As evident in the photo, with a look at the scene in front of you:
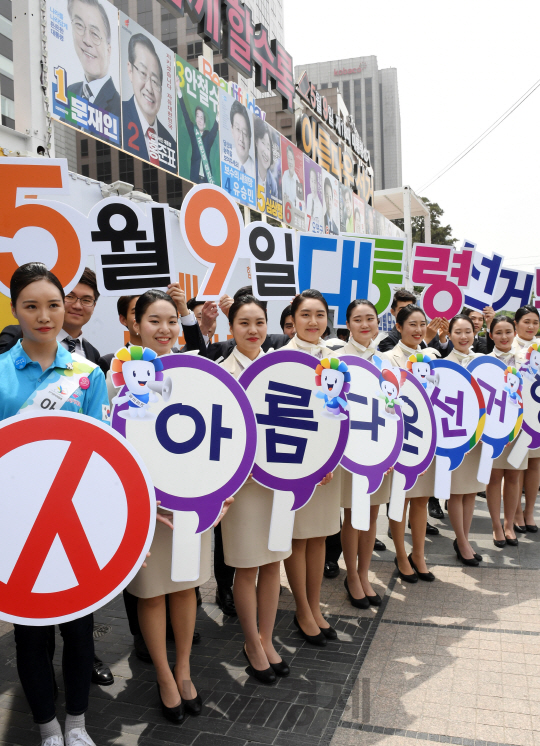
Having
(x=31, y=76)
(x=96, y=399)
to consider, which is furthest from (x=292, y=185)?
(x=96, y=399)

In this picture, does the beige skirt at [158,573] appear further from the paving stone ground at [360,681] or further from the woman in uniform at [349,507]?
the woman in uniform at [349,507]

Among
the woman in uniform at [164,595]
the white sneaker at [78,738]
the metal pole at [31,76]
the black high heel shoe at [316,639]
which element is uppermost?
the metal pole at [31,76]

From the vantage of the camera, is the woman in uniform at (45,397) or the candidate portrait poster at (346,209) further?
the candidate portrait poster at (346,209)

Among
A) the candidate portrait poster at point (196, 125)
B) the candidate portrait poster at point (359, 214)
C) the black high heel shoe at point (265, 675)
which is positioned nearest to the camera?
the black high heel shoe at point (265, 675)

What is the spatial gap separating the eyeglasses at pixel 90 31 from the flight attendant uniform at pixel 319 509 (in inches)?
151

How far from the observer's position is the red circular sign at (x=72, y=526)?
1.93 metres

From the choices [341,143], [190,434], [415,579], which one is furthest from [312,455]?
[341,143]

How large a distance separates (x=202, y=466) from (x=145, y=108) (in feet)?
17.2

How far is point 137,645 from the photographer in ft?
9.97

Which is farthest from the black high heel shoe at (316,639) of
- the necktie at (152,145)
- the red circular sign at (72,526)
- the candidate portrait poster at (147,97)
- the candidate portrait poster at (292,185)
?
the candidate portrait poster at (292,185)

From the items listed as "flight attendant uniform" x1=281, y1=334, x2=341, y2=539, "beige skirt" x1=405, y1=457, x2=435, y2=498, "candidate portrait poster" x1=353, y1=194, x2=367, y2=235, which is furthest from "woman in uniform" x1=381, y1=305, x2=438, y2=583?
"candidate portrait poster" x1=353, y1=194, x2=367, y2=235

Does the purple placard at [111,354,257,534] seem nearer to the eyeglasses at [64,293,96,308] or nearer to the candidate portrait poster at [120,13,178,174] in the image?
the eyeglasses at [64,293,96,308]

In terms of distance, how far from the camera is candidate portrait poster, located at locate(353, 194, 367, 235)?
15.6 metres

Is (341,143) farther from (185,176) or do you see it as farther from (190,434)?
(190,434)
